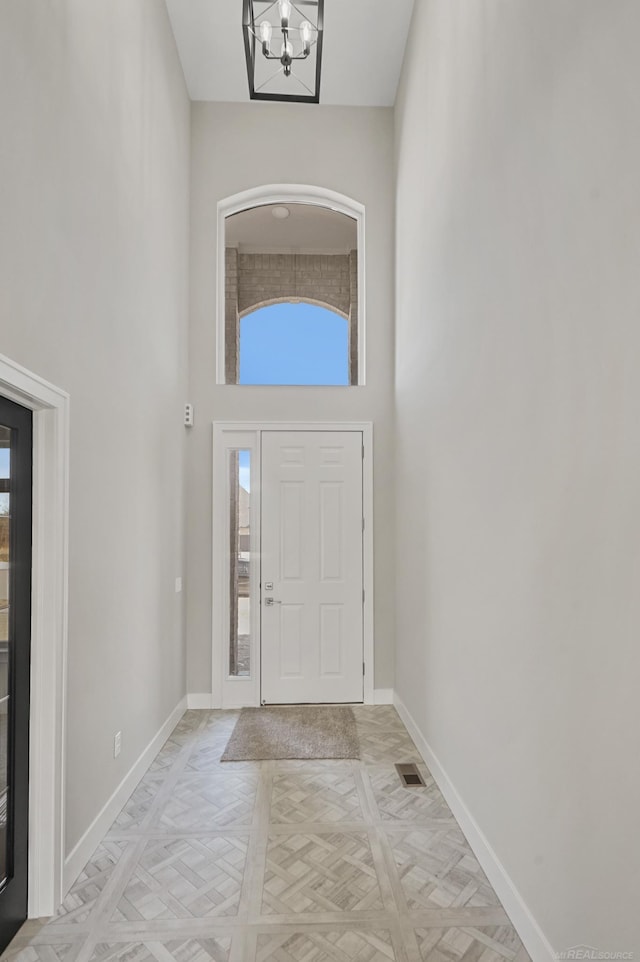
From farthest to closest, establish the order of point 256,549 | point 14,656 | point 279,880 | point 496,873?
point 256,549 < point 279,880 < point 496,873 < point 14,656

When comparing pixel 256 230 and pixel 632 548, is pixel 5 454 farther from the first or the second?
pixel 256 230

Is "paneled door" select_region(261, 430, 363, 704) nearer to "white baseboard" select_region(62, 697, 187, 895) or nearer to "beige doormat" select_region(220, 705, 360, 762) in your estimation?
"beige doormat" select_region(220, 705, 360, 762)

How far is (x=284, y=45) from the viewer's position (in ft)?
10.0

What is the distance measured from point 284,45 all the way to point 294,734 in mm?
4107

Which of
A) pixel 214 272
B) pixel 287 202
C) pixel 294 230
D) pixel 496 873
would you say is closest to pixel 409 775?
pixel 496 873

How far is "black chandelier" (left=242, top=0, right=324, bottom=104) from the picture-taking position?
2.96 meters

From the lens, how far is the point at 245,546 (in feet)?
14.8

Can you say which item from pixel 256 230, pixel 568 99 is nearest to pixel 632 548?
pixel 568 99

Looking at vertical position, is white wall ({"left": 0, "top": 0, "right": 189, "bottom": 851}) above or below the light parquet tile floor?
above

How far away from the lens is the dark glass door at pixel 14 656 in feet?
6.39

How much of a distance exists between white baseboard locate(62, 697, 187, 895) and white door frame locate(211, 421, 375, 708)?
686 millimetres

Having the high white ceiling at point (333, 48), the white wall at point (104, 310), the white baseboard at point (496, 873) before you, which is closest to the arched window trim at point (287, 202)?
the white wall at point (104, 310)

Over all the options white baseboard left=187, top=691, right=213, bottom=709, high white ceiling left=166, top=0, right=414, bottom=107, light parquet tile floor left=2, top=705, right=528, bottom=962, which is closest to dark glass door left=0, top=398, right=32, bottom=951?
light parquet tile floor left=2, top=705, right=528, bottom=962

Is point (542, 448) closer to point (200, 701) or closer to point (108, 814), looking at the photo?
point (108, 814)
